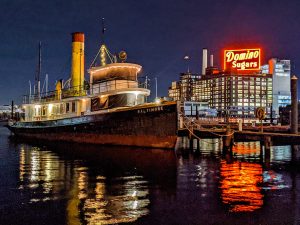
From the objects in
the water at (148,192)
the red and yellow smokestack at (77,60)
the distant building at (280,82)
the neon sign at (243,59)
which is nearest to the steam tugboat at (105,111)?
the red and yellow smokestack at (77,60)

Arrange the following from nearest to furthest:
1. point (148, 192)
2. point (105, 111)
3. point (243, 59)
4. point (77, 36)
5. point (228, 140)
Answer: point (148, 192) < point (228, 140) < point (105, 111) < point (77, 36) < point (243, 59)

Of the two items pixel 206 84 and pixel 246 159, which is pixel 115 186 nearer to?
pixel 246 159

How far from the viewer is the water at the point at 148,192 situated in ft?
32.9

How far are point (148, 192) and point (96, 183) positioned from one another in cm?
275

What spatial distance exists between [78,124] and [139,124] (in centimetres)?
760

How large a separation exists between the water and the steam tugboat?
5334mm

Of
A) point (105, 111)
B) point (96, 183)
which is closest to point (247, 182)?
point (96, 183)

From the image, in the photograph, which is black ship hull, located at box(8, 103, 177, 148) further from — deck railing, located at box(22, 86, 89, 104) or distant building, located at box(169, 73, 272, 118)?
distant building, located at box(169, 73, 272, 118)

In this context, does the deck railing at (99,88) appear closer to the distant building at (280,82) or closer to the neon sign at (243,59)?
the neon sign at (243,59)

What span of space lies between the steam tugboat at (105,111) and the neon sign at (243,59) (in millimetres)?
44589

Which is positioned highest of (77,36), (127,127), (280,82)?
(280,82)

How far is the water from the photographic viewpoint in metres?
10.0

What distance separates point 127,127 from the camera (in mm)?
28406

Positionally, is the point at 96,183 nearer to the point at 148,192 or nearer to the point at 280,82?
the point at 148,192
